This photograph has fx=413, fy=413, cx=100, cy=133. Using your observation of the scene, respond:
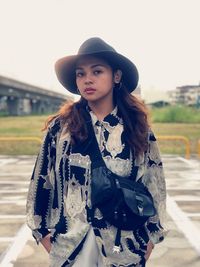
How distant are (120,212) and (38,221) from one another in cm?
45

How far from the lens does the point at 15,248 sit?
476cm

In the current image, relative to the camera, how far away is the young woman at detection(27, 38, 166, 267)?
6.70ft

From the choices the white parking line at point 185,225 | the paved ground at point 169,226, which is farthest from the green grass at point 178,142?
the paved ground at point 169,226

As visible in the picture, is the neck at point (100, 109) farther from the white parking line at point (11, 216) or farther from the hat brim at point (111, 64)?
the white parking line at point (11, 216)

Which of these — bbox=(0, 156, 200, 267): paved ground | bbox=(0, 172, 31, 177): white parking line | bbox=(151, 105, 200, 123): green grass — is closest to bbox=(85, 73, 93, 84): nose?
bbox=(0, 156, 200, 267): paved ground

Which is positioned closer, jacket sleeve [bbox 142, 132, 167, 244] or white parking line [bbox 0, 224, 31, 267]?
jacket sleeve [bbox 142, 132, 167, 244]

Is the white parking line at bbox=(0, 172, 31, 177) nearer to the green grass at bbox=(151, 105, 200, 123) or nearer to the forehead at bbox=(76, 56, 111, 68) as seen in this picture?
the forehead at bbox=(76, 56, 111, 68)

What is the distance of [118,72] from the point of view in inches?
88.2

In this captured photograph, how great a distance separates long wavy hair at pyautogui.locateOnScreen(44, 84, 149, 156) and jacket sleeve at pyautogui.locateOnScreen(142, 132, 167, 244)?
92 mm

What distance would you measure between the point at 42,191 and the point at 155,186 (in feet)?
2.00

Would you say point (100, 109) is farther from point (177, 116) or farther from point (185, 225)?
point (177, 116)

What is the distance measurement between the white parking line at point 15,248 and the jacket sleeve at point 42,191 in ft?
7.56

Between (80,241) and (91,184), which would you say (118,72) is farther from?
(80,241)

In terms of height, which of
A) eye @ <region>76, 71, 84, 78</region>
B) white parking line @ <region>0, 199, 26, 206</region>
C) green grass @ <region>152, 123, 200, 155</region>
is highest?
eye @ <region>76, 71, 84, 78</region>
